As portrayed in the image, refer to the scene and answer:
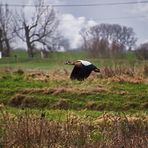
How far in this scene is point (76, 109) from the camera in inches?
570

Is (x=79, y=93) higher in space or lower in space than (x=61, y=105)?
higher

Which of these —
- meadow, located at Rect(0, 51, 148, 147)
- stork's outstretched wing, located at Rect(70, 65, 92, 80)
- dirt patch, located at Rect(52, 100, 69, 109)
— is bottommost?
dirt patch, located at Rect(52, 100, 69, 109)

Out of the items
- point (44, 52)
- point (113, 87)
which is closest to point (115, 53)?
point (113, 87)

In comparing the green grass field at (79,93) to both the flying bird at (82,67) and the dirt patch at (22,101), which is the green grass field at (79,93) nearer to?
the dirt patch at (22,101)

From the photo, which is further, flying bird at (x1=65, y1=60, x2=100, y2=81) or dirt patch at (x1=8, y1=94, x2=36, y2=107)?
dirt patch at (x1=8, y1=94, x2=36, y2=107)

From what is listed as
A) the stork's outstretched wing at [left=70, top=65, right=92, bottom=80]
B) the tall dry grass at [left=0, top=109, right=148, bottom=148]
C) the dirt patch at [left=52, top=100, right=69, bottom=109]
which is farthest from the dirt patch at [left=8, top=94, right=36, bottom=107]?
the tall dry grass at [left=0, top=109, right=148, bottom=148]

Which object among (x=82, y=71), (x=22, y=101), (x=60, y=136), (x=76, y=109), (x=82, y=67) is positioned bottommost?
(x=76, y=109)

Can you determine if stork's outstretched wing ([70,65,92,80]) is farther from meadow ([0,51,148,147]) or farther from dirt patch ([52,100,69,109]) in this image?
dirt patch ([52,100,69,109])

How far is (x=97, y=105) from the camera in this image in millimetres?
14758

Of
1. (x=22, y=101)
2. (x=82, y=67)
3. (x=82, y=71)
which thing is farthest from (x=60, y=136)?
(x=22, y=101)

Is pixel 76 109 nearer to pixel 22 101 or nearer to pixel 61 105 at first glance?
pixel 61 105

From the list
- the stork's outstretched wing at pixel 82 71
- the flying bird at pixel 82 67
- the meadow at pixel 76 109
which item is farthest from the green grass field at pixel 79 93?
the flying bird at pixel 82 67

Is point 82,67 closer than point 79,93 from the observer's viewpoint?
Yes

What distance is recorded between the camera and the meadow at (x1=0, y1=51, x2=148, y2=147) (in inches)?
233
